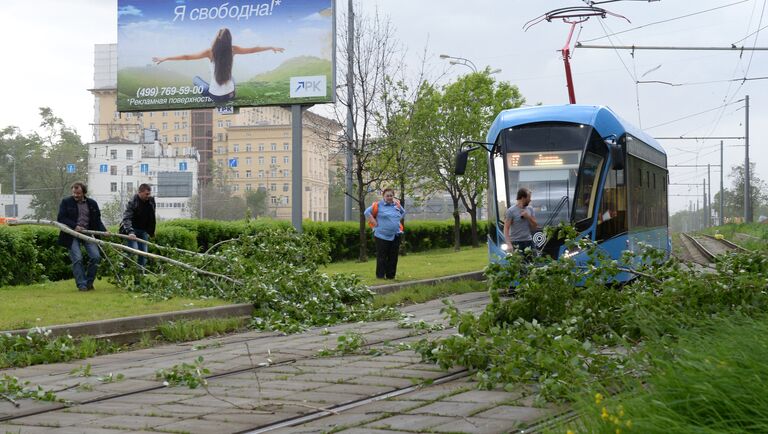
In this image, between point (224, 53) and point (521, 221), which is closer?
point (521, 221)

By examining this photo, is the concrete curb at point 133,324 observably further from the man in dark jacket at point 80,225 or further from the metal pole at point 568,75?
the metal pole at point 568,75

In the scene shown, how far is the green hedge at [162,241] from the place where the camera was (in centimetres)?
1701

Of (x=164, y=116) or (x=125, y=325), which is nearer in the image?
(x=125, y=325)

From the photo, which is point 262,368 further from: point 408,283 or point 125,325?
point 408,283

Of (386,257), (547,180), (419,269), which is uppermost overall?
(547,180)

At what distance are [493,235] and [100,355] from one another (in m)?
9.22

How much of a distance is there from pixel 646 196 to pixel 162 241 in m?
9.79

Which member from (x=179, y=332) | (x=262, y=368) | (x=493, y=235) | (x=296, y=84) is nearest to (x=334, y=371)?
(x=262, y=368)

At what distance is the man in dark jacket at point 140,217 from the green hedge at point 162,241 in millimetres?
422

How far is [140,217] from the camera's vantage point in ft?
55.0

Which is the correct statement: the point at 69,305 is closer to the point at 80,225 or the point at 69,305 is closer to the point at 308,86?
the point at 80,225

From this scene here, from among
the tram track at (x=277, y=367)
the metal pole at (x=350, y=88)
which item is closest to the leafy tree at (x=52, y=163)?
the metal pole at (x=350, y=88)

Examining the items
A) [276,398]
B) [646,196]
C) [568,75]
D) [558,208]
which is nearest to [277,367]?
[276,398]

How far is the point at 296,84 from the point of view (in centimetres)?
2858
